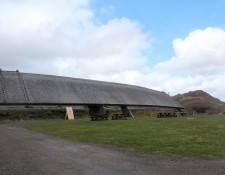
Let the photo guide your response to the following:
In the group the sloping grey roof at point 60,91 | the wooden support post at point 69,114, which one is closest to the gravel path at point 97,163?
the wooden support post at point 69,114

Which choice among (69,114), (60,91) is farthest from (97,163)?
(60,91)

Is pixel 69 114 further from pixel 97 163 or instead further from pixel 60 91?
pixel 97 163

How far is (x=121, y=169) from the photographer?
37.3ft

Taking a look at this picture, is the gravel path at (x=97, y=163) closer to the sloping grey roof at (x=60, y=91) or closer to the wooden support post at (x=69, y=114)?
the wooden support post at (x=69, y=114)

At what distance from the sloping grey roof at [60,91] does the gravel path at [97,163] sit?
3977cm

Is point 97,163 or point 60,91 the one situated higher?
point 60,91

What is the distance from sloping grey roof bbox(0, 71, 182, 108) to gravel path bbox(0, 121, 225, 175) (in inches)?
1566

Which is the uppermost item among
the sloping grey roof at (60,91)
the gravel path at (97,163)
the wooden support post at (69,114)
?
the sloping grey roof at (60,91)

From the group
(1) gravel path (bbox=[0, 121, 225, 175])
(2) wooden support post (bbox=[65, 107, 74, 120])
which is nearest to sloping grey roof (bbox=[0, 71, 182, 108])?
(2) wooden support post (bbox=[65, 107, 74, 120])

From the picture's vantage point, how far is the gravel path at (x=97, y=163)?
11.0 meters

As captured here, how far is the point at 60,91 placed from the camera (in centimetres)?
6169

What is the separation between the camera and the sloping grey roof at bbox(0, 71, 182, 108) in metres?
55.7

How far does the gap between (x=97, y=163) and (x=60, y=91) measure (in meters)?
50.0

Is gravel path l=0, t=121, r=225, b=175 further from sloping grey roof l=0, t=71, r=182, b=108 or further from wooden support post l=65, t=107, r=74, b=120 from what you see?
sloping grey roof l=0, t=71, r=182, b=108
